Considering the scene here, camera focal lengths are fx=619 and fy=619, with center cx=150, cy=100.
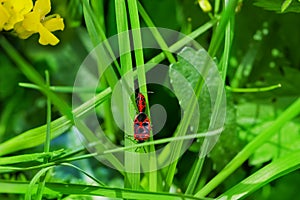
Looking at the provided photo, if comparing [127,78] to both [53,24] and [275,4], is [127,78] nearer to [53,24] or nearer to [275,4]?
[53,24]

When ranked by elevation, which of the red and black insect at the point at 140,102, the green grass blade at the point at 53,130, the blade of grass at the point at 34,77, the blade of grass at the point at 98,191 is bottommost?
the blade of grass at the point at 98,191

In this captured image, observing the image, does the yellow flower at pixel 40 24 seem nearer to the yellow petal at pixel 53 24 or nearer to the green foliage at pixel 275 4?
the yellow petal at pixel 53 24

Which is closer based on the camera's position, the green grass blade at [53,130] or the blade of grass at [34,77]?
the blade of grass at [34,77]

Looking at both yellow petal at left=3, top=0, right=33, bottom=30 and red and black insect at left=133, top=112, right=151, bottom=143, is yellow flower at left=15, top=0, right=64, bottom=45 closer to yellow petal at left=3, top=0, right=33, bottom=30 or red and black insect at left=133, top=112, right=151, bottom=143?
yellow petal at left=3, top=0, right=33, bottom=30

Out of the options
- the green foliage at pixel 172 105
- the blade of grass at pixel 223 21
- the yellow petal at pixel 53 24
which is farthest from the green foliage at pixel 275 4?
the yellow petal at pixel 53 24

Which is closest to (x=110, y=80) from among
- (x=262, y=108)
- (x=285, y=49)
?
(x=262, y=108)

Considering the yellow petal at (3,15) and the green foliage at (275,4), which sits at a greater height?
the green foliage at (275,4)
